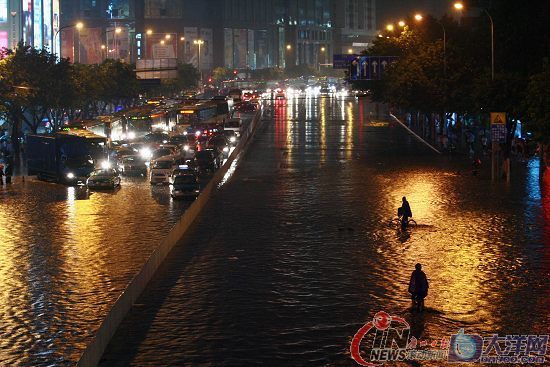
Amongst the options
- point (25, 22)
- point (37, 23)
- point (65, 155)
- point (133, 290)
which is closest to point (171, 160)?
point (65, 155)

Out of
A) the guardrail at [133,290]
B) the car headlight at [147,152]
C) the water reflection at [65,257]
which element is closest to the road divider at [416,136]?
the car headlight at [147,152]

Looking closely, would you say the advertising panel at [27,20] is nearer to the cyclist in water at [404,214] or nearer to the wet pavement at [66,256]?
Result: the wet pavement at [66,256]

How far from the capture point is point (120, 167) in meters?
62.2

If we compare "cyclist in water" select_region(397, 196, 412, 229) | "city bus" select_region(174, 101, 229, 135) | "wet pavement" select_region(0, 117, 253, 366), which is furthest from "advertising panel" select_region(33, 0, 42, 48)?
"cyclist in water" select_region(397, 196, 412, 229)

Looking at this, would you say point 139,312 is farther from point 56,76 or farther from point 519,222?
point 56,76

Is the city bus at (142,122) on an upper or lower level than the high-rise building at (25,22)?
lower

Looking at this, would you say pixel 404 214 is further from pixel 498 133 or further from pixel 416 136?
pixel 416 136

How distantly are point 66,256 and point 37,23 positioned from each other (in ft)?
300

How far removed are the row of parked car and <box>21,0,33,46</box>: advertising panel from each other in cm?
3232

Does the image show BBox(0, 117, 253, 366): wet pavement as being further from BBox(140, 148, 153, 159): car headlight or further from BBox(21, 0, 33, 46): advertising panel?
BBox(21, 0, 33, 46): advertising panel

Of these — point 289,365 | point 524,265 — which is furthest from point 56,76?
point 289,365

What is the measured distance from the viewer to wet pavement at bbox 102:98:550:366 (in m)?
22.7

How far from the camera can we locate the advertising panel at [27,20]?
112938mm

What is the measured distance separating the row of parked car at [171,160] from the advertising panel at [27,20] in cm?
3232
